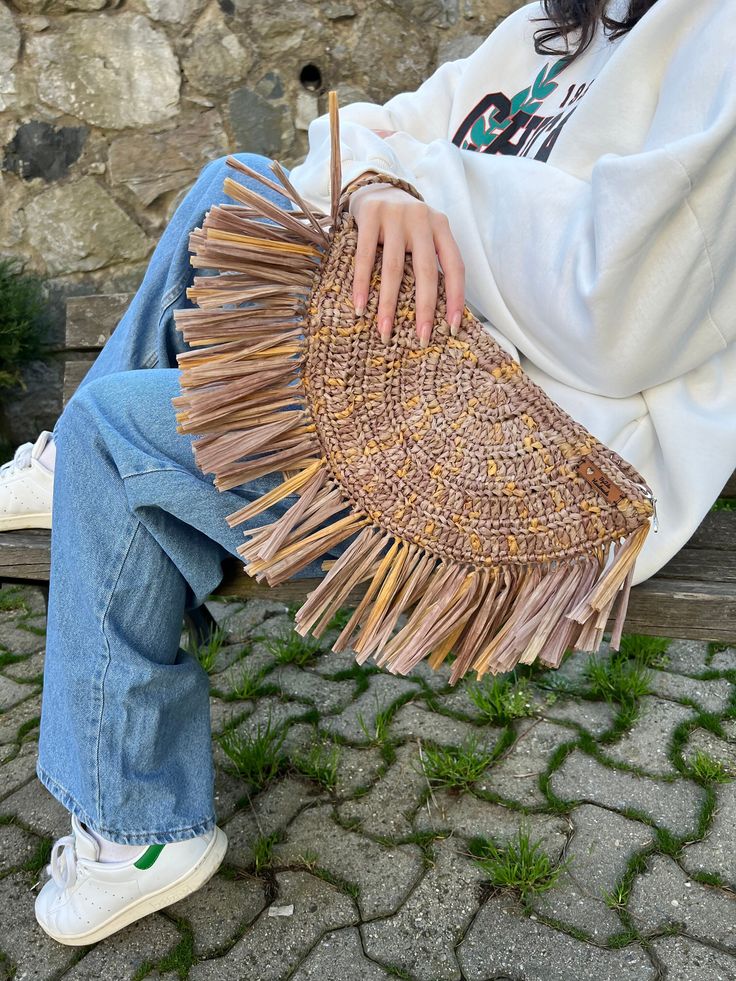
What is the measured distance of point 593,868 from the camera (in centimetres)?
134

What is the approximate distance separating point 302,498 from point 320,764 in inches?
30.9

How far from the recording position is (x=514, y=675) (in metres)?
1.80

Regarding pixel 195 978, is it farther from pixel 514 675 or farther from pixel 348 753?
pixel 514 675

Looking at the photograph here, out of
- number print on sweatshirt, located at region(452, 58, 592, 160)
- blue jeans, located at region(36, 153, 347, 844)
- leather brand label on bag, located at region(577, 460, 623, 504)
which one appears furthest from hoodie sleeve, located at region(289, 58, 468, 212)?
leather brand label on bag, located at region(577, 460, 623, 504)

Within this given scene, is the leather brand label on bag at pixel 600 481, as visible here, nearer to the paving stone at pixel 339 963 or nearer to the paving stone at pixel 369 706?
the paving stone at pixel 339 963

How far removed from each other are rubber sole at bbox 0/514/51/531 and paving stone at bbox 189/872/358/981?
0.66 m

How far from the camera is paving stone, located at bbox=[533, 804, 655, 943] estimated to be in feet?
4.11

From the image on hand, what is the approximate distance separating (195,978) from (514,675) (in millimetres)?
861

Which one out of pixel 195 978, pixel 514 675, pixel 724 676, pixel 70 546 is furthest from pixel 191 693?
pixel 724 676

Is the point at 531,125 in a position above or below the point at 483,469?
above

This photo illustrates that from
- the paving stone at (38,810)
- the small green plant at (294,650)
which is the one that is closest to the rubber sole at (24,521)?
the paving stone at (38,810)

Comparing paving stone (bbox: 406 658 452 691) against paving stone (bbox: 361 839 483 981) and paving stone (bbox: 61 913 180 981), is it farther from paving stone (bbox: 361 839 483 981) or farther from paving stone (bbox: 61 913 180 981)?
paving stone (bbox: 61 913 180 981)

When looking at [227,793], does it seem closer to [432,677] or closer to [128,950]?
[128,950]

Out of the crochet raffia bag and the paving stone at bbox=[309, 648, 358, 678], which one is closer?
the crochet raffia bag
